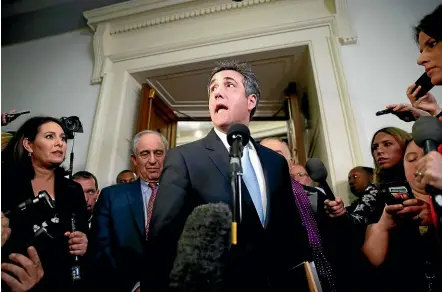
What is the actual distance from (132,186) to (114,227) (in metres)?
0.26

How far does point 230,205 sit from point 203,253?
43 cm

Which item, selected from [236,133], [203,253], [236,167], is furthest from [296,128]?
[203,253]

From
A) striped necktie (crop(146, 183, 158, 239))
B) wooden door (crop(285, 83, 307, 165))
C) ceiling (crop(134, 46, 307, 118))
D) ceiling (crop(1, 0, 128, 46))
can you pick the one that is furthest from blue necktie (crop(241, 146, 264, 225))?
ceiling (crop(1, 0, 128, 46))

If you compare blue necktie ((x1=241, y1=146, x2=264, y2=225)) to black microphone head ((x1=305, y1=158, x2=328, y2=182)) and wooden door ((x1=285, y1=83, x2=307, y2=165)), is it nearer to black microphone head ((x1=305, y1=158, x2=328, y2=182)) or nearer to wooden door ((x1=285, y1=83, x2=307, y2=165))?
black microphone head ((x1=305, y1=158, x2=328, y2=182))

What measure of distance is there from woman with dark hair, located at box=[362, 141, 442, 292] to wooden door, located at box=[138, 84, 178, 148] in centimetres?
256

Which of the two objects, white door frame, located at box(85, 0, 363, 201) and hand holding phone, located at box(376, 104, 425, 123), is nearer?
hand holding phone, located at box(376, 104, 425, 123)

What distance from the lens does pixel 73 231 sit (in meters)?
1.49

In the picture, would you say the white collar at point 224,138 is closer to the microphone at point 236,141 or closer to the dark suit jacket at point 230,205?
the dark suit jacket at point 230,205

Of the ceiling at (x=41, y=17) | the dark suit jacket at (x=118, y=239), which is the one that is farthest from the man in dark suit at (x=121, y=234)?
the ceiling at (x=41, y=17)

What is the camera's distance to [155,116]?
3.91 metres

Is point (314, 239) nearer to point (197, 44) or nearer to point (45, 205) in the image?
point (45, 205)

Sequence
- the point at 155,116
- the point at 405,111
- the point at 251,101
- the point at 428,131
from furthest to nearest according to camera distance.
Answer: the point at 155,116 < the point at 405,111 < the point at 251,101 < the point at 428,131

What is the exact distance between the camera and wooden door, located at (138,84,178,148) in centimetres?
349

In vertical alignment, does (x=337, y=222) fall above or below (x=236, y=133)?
below
